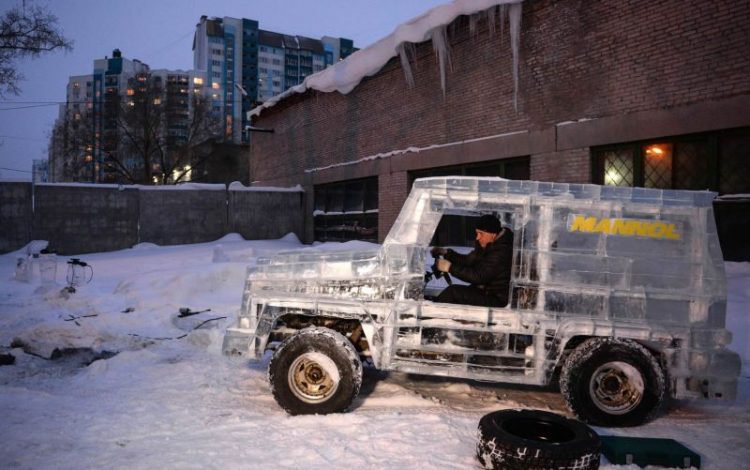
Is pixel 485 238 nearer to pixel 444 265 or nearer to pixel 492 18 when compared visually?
pixel 444 265

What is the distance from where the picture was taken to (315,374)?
5039 millimetres

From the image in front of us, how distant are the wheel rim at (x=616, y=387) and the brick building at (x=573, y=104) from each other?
5.96 metres

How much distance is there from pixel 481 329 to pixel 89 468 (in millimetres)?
3406

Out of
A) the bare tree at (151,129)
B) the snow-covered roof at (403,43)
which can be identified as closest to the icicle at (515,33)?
the snow-covered roof at (403,43)

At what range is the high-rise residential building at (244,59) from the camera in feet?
468

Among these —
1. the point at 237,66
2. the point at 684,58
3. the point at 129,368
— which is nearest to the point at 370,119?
the point at 684,58

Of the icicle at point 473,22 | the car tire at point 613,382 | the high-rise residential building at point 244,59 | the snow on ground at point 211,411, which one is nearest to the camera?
the snow on ground at point 211,411

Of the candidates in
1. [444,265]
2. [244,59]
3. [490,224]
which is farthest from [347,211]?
[244,59]

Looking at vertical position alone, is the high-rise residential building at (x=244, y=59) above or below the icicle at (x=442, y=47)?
above

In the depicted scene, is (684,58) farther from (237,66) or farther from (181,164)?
(237,66)

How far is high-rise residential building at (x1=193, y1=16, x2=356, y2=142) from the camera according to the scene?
468 ft

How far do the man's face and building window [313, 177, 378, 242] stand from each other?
1236 cm

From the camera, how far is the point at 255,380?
6090 millimetres

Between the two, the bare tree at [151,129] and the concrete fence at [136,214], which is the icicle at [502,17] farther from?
the bare tree at [151,129]
